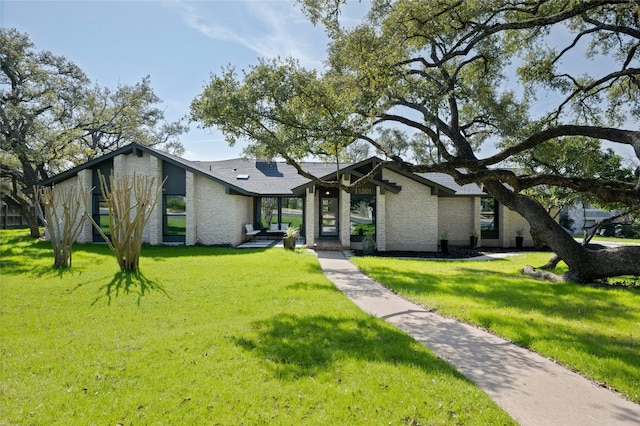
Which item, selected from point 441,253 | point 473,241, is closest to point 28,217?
point 441,253

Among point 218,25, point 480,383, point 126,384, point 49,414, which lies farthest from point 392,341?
point 218,25

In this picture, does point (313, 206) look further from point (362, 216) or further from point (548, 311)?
point (548, 311)

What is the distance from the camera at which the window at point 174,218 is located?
1828 centimetres

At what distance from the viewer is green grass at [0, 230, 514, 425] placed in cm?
338

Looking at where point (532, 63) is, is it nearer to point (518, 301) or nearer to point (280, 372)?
point (518, 301)

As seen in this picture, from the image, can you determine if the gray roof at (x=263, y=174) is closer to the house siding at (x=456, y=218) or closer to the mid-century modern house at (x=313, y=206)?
the mid-century modern house at (x=313, y=206)

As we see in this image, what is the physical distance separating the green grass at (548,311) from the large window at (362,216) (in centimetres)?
664

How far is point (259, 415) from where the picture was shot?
10.9 ft

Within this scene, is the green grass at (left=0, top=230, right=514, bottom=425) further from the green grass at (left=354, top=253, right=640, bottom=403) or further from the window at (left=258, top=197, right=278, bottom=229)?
the window at (left=258, top=197, right=278, bottom=229)

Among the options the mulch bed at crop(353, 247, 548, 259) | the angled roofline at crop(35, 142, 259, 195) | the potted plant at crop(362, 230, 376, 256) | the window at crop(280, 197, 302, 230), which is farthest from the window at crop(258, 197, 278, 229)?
the potted plant at crop(362, 230, 376, 256)

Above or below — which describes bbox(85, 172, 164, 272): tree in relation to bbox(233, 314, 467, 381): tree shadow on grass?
above

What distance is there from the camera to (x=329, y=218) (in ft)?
68.4

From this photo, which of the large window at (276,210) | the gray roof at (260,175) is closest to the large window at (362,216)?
the gray roof at (260,175)

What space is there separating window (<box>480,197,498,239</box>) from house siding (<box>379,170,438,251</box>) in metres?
4.28
